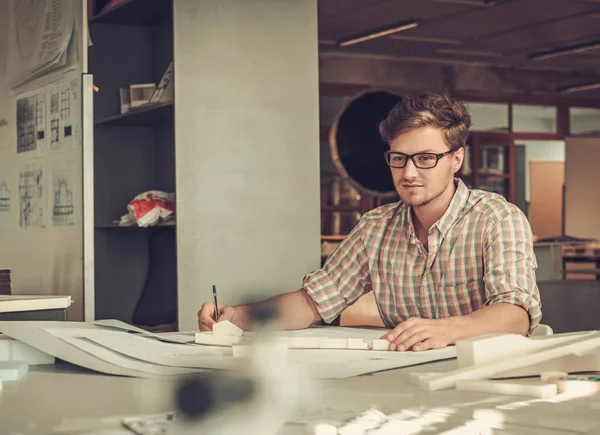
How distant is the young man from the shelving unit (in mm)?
2090

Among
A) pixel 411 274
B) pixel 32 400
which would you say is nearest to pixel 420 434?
pixel 32 400

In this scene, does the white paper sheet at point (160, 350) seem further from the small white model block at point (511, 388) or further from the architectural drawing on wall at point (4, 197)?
the architectural drawing on wall at point (4, 197)

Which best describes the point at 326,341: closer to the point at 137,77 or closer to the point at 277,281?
the point at 277,281

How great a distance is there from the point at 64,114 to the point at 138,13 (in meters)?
1.34

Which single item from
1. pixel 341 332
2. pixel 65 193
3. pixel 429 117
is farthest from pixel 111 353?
pixel 65 193

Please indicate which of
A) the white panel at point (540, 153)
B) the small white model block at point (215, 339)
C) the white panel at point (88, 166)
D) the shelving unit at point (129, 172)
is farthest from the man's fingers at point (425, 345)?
the white panel at point (540, 153)

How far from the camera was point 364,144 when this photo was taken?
6094 mm

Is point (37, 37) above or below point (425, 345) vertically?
above

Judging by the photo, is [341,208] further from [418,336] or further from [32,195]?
[418,336]

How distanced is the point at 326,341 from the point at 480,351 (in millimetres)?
474

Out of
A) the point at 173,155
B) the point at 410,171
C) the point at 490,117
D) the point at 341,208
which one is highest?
the point at 490,117

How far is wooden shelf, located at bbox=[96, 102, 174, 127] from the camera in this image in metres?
3.84

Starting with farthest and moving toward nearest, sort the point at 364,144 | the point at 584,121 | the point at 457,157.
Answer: the point at 584,121 < the point at 364,144 < the point at 457,157

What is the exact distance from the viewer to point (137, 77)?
15.3ft
